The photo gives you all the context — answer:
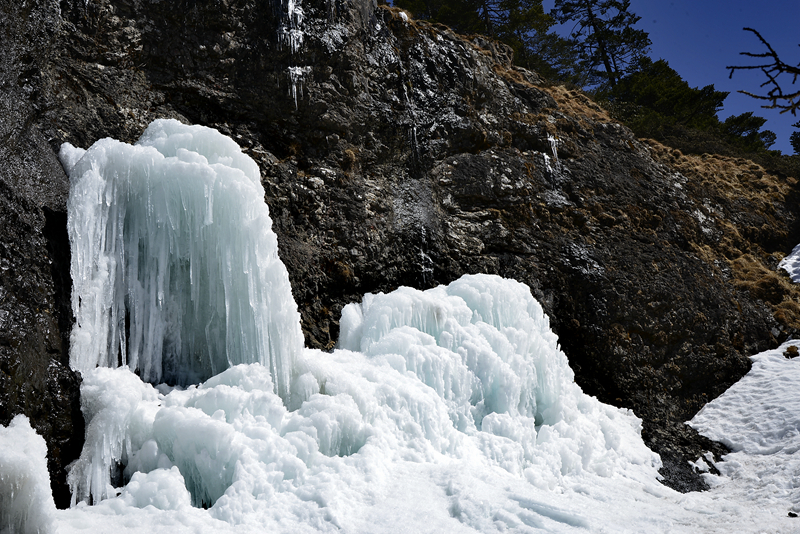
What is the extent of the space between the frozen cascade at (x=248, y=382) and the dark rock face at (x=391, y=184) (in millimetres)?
500

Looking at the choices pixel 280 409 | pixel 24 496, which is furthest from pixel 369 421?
pixel 24 496

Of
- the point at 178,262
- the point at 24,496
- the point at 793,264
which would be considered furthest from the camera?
the point at 793,264

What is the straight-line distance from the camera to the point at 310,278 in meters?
9.10

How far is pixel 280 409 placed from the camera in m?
5.79

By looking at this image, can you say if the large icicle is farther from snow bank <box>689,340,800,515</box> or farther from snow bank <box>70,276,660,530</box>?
snow bank <box>689,340,800,515</box>

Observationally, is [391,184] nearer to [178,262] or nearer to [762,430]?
[178,262]

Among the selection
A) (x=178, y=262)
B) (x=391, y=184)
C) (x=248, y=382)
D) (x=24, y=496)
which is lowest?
(x=24, y=496)

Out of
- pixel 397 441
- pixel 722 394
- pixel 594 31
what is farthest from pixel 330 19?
pixel 594 31

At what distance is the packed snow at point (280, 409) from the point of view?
4988 mm

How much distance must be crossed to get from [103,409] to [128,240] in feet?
6.58

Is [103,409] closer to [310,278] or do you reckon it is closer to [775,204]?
[310,278]

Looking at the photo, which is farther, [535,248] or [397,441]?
[535,248]

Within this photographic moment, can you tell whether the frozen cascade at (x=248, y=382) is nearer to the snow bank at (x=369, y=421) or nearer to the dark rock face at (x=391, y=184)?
the snow bank at (x=369, y=421)

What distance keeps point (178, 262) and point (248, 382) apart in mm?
1800
